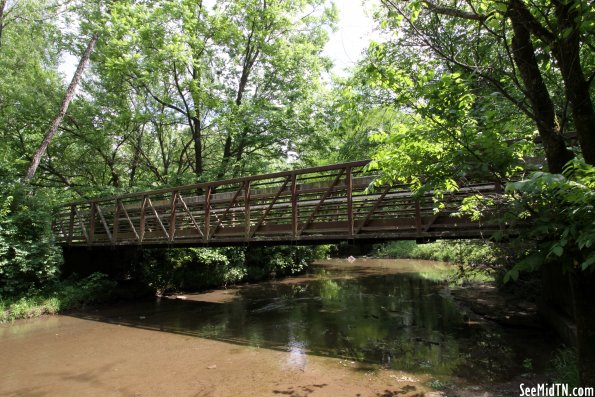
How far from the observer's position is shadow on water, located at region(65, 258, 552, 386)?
22.6 ft

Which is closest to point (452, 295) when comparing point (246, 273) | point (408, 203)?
point (408, 203)

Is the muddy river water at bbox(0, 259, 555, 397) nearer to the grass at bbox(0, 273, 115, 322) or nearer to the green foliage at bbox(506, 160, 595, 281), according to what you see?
the grass at bbox(0, 273, 115, 322)

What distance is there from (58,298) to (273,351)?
8213mm

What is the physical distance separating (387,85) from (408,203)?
14.7ft

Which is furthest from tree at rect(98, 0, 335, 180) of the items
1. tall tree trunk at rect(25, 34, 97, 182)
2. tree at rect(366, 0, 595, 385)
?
tree at rect(366, 0, 595, 385)

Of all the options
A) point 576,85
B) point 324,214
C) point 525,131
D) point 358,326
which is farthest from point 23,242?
point 576,85

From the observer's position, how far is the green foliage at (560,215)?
2.39 metres

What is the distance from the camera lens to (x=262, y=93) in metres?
18.3

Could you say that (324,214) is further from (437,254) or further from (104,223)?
(437,254)

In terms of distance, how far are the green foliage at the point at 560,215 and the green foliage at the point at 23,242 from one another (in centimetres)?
1298

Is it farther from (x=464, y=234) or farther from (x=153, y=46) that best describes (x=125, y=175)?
(x=464, y=234)

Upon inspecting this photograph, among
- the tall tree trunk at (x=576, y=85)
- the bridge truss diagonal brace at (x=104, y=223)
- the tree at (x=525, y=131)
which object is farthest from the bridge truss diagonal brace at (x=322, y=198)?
the bridge truss diagonal brace at (x=104, y=223)

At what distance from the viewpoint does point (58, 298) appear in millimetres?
12148

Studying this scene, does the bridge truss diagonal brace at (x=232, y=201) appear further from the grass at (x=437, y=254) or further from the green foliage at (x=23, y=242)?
the grass at (x=437, y=254)
